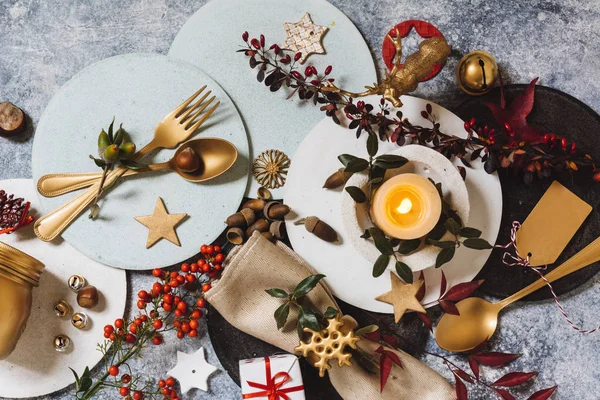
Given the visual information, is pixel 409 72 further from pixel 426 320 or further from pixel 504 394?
pixel 504 394

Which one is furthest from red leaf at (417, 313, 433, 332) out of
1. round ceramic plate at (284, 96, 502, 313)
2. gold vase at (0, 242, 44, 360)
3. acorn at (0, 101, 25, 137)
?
acorn at (0, 101, 25, 137)

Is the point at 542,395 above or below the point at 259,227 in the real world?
below

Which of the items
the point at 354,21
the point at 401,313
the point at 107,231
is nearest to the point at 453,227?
the point at 401,313

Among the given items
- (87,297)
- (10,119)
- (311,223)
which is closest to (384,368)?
(311,223)

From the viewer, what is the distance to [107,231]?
32.9 inches

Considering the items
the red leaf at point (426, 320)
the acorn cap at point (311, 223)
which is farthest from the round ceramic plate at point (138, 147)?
the red leaf at point (426, 320)

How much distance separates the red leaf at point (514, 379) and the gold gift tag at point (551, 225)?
17 cm

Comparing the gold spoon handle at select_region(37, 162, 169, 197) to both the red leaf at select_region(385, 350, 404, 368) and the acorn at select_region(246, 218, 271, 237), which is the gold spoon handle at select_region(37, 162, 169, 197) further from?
the red leaf at select_region(385, 350, 404, 368)

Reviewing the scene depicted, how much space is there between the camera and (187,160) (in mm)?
802

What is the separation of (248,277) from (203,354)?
16cm

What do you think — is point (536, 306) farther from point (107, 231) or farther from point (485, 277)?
point (107, 231)

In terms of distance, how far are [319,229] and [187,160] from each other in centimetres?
22

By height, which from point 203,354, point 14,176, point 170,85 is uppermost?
point 170,85

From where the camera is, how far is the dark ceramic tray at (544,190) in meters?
0.84
